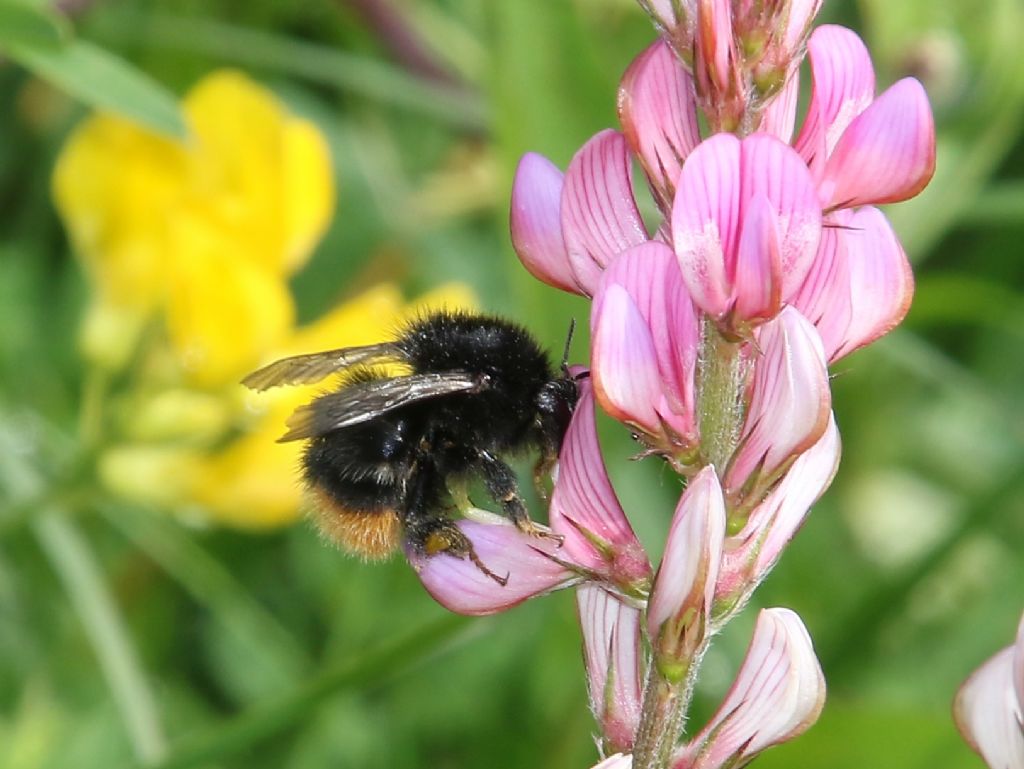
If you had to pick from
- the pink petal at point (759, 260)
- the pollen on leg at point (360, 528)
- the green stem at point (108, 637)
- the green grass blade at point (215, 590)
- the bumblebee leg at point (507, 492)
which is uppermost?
the pink petal at point (759, 260)

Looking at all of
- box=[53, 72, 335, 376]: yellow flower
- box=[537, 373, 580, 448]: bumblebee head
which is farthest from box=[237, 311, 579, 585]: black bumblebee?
box=[53, 72, 335, 376]: yellow flower

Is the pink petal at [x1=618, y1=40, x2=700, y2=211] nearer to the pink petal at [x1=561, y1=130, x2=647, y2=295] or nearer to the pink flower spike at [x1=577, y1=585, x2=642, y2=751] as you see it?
the pink petal at [x1=561, y1=130, x2=647, y2=295]

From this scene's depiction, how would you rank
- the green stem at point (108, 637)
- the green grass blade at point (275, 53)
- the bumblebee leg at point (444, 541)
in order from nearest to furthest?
the bumblebee leg at point (444, 541) < the green stem at point (108, 637) < the green grass blade at point (275, 53)

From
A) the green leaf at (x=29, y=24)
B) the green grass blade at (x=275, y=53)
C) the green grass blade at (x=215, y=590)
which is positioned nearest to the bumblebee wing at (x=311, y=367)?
the green leaf at (x=29, y=24)

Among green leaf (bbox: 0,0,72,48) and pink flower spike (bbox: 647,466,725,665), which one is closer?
pink flower spike (bbox: 647,466,725,665)

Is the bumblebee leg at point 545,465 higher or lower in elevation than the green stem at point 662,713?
higher

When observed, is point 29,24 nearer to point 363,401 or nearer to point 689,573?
point 363,401

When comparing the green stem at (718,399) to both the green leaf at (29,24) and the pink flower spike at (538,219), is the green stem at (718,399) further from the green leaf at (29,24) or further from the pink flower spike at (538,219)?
the green leaf at (29,24)
